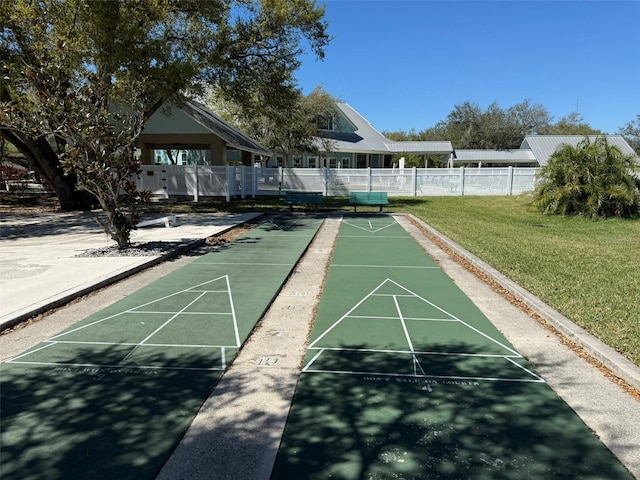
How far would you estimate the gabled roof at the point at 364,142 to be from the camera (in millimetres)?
39484

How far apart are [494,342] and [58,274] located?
7111 mm

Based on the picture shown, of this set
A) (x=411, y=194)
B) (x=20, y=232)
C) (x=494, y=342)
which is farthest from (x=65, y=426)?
(x=411, y=194)

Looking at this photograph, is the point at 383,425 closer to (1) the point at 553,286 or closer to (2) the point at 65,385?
(2) the point at 65,385

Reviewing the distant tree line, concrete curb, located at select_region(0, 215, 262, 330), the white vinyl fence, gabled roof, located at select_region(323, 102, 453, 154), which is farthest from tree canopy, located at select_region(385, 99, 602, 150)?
concrete curb, located at select_region(0, 215, 262, 330)

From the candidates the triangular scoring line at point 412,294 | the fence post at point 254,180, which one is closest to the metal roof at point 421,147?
the fence post at point 254,180

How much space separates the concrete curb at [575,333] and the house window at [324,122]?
31.8m

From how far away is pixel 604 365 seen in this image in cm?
430

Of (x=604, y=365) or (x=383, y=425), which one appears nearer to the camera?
(x=383, y=425)

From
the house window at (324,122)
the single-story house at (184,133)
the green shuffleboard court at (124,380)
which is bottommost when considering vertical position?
the green shuffleboard court at (124,380)

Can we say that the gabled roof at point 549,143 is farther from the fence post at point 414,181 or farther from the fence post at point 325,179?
the fence post at point 325,179

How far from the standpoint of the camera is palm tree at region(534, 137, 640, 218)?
1661 cm

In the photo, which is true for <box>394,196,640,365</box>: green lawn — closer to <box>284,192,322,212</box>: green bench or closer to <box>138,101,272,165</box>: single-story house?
<box>284,192,322,212</box>: green bench

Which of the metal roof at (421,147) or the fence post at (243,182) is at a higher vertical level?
the metal roof at (421,147)

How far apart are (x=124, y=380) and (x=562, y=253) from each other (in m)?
9.57
